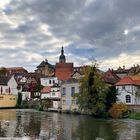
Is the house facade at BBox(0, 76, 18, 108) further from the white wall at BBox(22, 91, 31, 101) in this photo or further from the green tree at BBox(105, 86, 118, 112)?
the green tree at BBox(105, 86, 118, 112)

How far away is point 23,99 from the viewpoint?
100 metres

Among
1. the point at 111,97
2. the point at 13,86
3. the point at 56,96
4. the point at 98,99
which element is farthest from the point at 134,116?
the point at 13,86

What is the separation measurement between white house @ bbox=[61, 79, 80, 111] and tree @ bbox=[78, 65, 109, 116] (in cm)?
1063

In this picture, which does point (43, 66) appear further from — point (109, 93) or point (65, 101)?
point (109, 93)

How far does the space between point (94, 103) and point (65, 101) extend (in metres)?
17.7

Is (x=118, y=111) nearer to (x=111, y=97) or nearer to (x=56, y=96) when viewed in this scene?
(x=111, y=97)

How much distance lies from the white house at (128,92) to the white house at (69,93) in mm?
10141

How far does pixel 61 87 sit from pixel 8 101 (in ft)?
73.5

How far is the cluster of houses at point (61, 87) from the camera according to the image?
69.3 metres

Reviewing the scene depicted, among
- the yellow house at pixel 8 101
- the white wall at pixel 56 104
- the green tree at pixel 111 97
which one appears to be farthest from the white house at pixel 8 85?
the green tree at pixel 111 97

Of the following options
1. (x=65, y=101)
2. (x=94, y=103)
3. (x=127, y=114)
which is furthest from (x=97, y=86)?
(x=65, y=101)

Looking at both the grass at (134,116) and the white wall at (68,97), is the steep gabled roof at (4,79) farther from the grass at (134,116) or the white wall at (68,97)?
the grass at (134,116)

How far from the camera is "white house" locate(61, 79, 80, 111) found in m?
75.7

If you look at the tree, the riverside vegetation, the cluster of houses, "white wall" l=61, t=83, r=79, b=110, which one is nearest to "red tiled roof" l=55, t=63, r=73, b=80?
the cluster of houses
